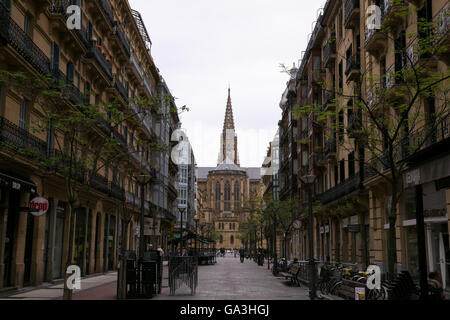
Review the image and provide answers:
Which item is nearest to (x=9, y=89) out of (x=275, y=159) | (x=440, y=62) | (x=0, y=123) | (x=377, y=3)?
(x=0, y=123)

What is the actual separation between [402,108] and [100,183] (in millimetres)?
20455

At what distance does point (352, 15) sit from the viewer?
94.8 ft

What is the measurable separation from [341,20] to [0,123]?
969 inches

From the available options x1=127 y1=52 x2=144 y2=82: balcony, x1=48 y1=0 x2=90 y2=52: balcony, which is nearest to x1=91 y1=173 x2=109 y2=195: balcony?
x1=48 y1=0 x2=90 y2=52: balcony

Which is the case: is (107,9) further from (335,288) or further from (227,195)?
(227,195)

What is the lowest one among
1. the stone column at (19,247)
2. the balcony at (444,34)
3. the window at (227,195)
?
the stone column at (19,247)

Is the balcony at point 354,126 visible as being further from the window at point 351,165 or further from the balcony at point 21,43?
the window at point 351,165

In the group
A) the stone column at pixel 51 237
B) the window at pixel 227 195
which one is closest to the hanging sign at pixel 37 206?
the stone column at pixel 51 237

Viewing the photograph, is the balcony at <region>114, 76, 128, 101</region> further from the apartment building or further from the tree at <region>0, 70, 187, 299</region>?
the tree at <region>0, 70, 187, 299</region>

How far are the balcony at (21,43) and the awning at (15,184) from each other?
15.0 feet

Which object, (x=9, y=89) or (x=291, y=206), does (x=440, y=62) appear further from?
(x=291, y=206)

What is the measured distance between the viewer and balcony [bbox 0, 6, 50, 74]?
17266 millimetres

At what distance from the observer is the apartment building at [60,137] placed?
1848cm

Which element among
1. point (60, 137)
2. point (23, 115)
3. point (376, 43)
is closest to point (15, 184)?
point (23, 115)
